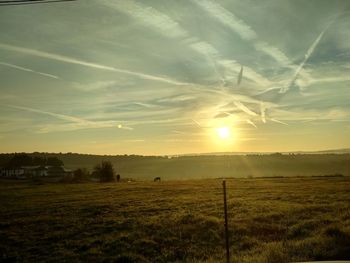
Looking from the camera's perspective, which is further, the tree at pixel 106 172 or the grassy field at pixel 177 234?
the tree at pixel 106 172

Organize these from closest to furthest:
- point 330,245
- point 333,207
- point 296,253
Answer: point 296,253, point 330,245, point 333,207

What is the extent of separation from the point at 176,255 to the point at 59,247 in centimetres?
545

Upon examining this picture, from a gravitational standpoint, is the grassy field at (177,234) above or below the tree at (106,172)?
below

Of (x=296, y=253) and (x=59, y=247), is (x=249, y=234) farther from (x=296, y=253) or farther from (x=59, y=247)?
(x=59, y=247)

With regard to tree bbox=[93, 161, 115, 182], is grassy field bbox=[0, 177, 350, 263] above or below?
below

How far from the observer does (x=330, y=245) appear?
1391cm

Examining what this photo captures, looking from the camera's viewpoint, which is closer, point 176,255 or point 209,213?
point 176,255

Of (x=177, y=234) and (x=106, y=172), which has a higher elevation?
(x=106, y=172)

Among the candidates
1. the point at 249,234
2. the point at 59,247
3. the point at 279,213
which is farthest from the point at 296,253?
the point at 279,213

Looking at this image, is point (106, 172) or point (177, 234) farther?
point (106, 172)

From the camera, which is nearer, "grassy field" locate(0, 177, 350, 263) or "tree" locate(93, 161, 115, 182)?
"grassy field" locate(0, 177, 350, 263)

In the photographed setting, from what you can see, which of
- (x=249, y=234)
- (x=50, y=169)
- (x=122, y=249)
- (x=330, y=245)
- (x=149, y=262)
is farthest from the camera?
(x=50, y=169)

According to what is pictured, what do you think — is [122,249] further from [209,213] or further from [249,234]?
[209,213]

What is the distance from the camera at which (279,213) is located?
24.8m
